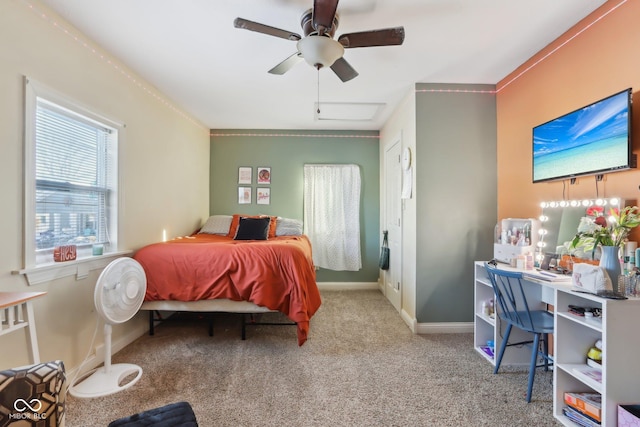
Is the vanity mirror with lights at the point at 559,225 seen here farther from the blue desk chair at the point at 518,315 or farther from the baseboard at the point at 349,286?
the baseboard at the point at 349,286

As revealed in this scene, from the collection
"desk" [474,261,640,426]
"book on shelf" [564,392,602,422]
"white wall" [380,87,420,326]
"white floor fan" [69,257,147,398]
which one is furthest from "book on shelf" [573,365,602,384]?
"white floor fan" [69,257,147,398]

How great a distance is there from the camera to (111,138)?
2.37 metres

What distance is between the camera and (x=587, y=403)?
4.90 feet

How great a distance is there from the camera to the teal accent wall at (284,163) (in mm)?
4348

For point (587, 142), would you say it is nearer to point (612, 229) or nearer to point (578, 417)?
point (612, 229)

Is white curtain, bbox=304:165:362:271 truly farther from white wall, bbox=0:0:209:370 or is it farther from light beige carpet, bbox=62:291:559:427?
white wall, bbox=0:0:209:370

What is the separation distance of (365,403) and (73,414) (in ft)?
5.52

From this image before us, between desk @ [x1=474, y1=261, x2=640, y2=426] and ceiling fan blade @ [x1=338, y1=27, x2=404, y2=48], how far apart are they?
1694mm

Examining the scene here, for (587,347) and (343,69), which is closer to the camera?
(587,347)

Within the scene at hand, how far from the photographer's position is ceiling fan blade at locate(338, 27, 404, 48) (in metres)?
1.66

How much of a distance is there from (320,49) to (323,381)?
2.13 m

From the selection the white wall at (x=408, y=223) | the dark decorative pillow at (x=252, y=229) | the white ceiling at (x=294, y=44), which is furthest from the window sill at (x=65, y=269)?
the white wall at (x=408, y=223)

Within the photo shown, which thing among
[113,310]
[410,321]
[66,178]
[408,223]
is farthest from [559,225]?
[66,178]

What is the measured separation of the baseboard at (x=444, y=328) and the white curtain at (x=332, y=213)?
1623mm
